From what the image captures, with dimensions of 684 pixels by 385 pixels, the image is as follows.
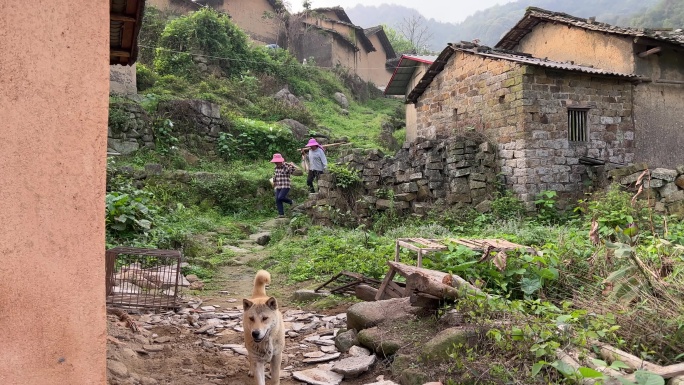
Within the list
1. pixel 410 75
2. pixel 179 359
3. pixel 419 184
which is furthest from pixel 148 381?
pixel 410 75

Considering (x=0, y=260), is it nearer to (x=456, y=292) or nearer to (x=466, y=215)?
(x=456, y=292)

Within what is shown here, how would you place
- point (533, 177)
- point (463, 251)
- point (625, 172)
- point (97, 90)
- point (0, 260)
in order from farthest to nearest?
point (533, 177)
point (625, 172)
point (463, 251)
point (97, 90)
point (0, 260)

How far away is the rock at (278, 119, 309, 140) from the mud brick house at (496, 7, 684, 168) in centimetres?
917

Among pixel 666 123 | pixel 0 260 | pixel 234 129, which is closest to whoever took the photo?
pixel 0 260

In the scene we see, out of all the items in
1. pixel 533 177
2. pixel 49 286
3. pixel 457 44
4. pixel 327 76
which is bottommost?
pixel 49 286

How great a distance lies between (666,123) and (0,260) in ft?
49.8

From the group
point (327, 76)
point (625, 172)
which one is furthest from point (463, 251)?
point (327, 76)

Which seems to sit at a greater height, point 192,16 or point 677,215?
point 192,16

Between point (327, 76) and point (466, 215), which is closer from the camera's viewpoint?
point (466, 215)

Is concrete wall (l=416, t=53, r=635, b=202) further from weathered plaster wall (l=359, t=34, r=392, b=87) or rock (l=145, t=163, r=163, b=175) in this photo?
weathered plaster wall (l=359, t=34, r=392, b=87)

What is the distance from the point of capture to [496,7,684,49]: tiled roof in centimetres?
1355

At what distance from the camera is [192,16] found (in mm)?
23750

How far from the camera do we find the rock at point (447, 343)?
427 centimetres

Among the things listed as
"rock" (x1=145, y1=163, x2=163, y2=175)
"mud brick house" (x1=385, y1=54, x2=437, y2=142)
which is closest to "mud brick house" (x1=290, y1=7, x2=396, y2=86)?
"mud brick house" (x1=385, y1=54, x2=437, y2=142)
